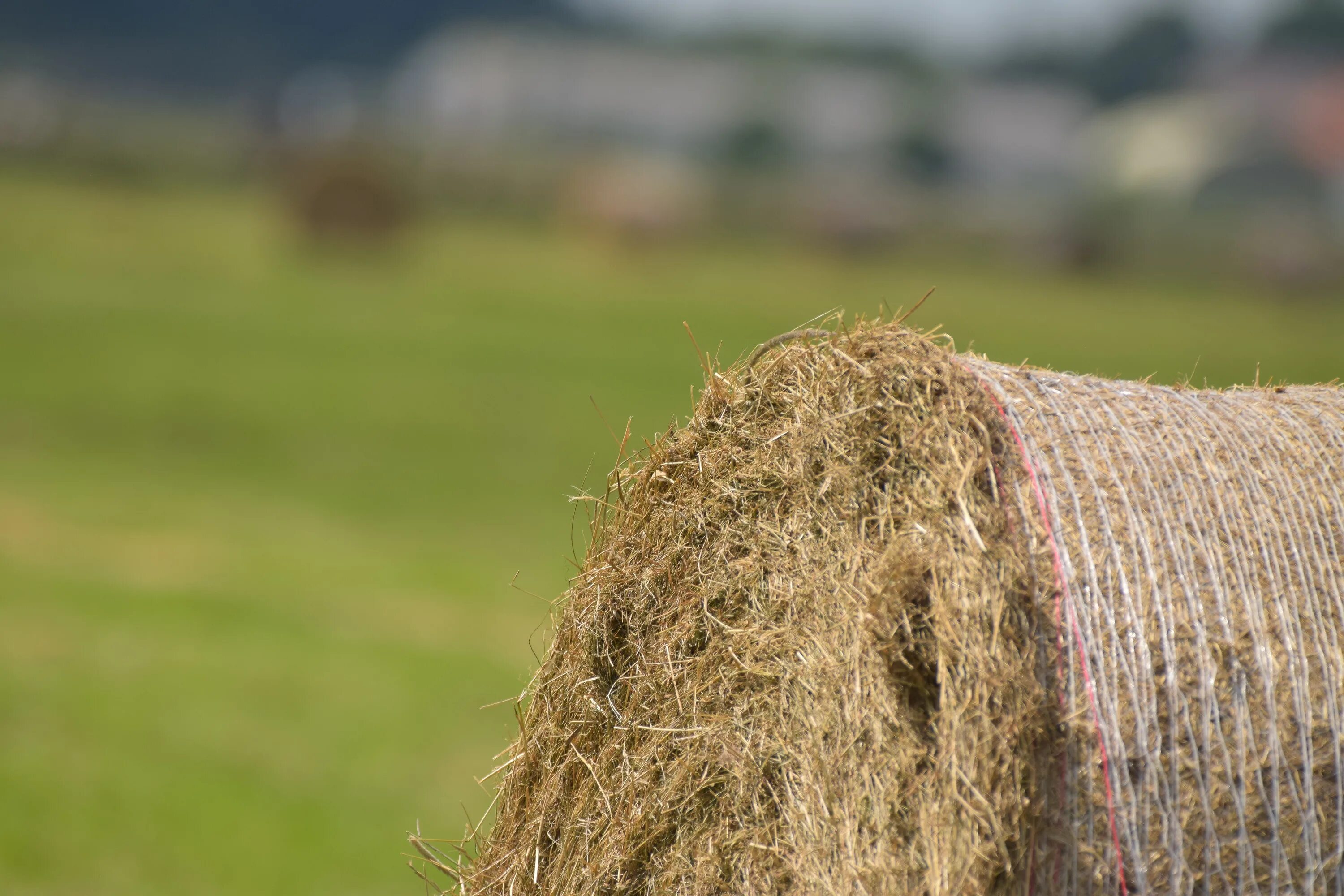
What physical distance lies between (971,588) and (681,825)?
1.38 metres

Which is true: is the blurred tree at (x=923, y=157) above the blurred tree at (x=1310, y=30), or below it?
below

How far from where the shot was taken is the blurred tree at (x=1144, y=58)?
493 feet

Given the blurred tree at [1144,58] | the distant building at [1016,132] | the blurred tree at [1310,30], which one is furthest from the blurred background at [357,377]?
the blurred tree at [1144,58]

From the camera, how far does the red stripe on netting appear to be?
10.0ft

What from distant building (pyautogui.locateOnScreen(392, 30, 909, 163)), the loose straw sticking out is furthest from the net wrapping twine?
distant building (pyautogui.locateOnScreen(392, 30, 909, 163))

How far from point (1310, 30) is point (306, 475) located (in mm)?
156826

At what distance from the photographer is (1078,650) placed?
309cm

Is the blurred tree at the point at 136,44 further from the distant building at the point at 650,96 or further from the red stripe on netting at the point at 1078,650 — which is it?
the red stripe on netting at the point at 1078,650

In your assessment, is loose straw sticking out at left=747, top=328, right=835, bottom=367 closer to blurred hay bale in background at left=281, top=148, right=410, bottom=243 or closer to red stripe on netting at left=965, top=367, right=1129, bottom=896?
red stripe on netting at left=965, top=367, right=1129, bottom=896

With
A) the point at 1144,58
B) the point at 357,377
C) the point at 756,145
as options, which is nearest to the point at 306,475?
the point at 357,377

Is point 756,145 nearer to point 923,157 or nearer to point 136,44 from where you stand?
point 923,157

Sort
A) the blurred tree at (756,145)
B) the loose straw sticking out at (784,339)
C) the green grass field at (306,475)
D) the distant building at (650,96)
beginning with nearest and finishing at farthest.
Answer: the loose straw sticking out at (784,339) < the green grass field at (306,475) < the blurred tree at (756,145) < the distant building at (650,96)

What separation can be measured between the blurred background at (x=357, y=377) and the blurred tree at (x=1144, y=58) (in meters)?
77.3

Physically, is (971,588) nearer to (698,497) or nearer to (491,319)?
(698,497)
